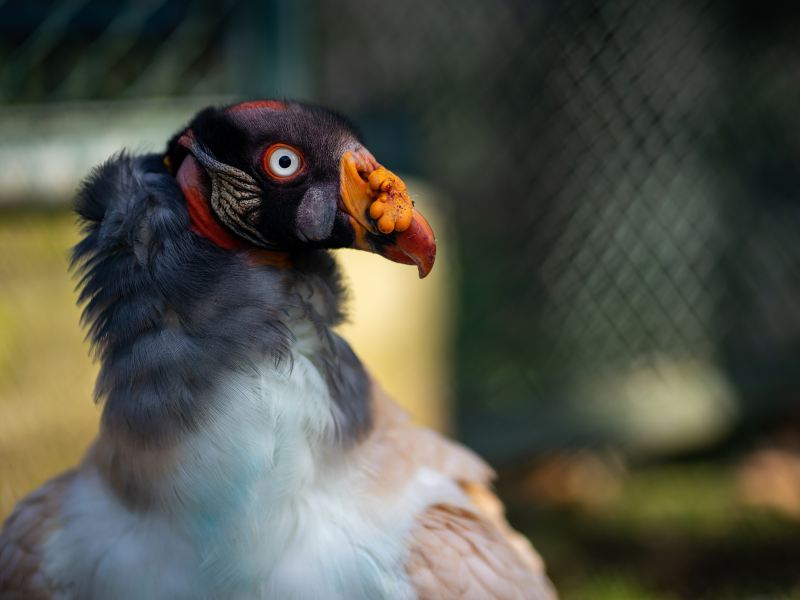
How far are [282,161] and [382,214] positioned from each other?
0.60ft

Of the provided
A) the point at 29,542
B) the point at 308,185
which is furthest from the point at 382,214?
the point at 29,542

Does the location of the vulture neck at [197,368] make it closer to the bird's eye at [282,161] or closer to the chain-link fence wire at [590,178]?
the bird's eye at [282,161]

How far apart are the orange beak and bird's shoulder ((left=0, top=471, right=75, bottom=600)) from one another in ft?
2.61

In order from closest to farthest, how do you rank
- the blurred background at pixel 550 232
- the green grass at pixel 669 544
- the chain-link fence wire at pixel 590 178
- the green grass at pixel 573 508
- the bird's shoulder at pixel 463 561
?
1. the bird's shoulder at pixel 463 561
2. the green grass at pixel 573 508
3. the blurred background at pixel 550 232
4. the green grass at pixel 669 544
5. the chain-link fence wire at pixel 590 178

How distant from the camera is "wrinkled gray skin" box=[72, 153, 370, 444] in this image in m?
1.52

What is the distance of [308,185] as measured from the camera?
59.0 inches

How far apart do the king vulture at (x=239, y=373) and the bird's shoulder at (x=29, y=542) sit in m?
0.08

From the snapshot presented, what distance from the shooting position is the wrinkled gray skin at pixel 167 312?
1.52 meters

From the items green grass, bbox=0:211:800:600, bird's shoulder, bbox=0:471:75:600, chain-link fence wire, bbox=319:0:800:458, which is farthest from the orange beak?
chain-link fence wire, bbox=319:0:800:458

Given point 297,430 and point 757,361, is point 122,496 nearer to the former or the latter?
point 297,430

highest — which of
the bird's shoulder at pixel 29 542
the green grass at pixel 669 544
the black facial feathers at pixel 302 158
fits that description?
the black facial feathers at pixel 302 158

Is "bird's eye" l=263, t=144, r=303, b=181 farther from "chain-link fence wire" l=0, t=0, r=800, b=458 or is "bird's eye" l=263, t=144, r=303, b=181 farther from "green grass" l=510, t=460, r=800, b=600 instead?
"green grass" l=510, t=460, r=800, b=600

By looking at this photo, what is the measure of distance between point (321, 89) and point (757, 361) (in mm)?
2448

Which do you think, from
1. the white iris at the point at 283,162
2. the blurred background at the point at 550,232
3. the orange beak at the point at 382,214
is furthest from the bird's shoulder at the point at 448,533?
the blurred background at the point at 550,232
